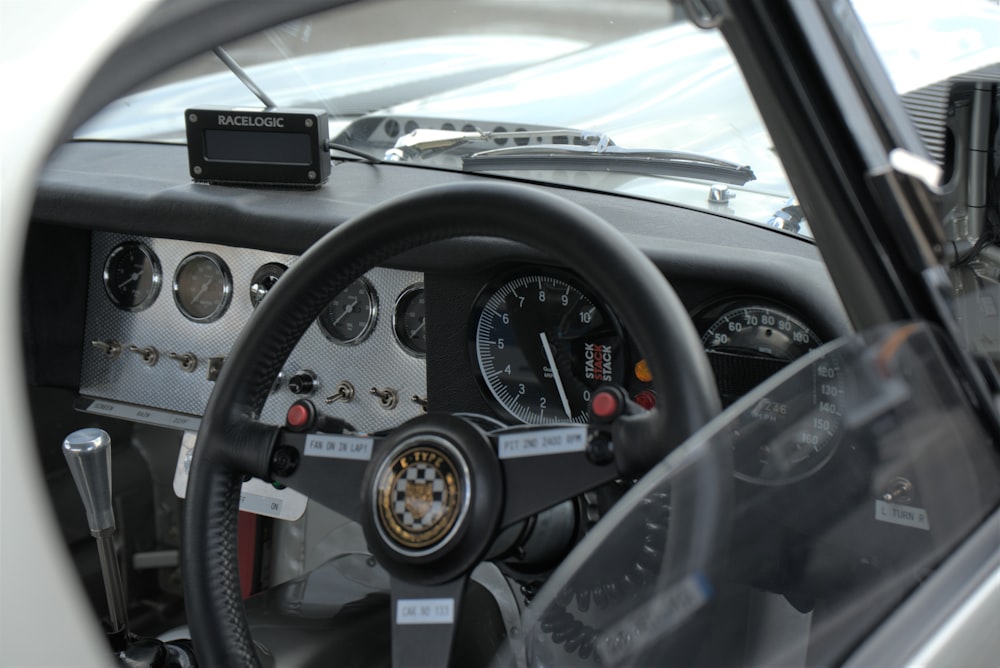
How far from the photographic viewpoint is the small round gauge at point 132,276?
2119 mm

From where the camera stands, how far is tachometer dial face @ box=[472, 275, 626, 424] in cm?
173

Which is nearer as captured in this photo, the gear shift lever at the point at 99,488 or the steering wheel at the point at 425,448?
the steering wheel at the point at 425,448

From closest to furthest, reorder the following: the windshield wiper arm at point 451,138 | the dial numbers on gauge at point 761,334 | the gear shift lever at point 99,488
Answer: the gear shift lever at point 99,488 < the dial numbers on gauge at point 761,334 < the windshield wiper arm at point 451,138

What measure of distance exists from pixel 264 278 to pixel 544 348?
57 cm

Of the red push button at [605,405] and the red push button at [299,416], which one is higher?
the red push button at [605,405]

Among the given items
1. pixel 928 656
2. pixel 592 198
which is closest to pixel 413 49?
pixel 592 198

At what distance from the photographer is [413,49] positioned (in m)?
2.73

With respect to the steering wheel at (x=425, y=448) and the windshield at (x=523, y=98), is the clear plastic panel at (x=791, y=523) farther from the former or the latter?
the windshield at (x=523, y=98)

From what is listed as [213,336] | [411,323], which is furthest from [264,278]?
[411,323]

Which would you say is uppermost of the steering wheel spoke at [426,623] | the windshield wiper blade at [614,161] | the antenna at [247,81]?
the antenna at [247,81]

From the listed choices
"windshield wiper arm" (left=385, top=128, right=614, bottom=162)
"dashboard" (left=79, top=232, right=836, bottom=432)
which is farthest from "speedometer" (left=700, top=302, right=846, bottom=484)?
"windshield wiper arm" (left=385, top=128, right=614, bottom=162)

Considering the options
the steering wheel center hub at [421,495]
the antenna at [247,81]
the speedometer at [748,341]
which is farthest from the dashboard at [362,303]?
the steering wheel center hub at [421,495]

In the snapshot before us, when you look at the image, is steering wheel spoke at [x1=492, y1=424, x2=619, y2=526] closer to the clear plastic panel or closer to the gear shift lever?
the clear plastic panel

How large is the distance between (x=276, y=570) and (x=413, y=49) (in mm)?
1345
